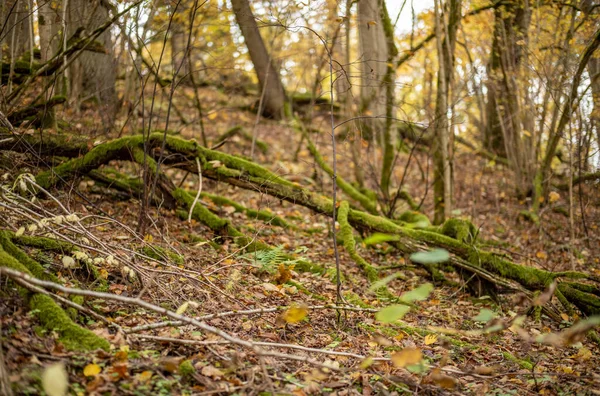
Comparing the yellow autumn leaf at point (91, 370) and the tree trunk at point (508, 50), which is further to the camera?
the tree trunk at point (508, 50)

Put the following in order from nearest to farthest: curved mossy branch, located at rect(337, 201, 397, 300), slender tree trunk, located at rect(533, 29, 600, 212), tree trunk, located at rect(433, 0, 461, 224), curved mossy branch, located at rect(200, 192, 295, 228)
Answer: curved mossy branch, located at rect(337, 201, 397, 300)
slender tree trunk, located at rect(533, 29, 600, 212)
curved mossy branch, located at rect(200, 192, 295, 228)
tree trunk, located at rect(433, 0, 461, 224)

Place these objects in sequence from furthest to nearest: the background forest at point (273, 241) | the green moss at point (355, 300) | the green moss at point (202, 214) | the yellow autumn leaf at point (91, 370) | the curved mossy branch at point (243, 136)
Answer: the curved mossy branch at point (243, 136) < the green moss at point (202, 214) < the green moss at point (355, 300) < the background forest at point (273, 241) < the yellow autumn leaf at point (91, 370)

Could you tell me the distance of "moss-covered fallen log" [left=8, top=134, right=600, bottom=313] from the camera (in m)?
5.28

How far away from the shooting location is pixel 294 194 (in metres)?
5.87

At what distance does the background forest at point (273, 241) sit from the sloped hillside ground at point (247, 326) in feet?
0.07

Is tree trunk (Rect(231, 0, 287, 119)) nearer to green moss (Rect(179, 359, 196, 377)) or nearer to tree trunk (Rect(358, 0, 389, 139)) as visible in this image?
tree trunk (Rect(358, 0, 389, 139))

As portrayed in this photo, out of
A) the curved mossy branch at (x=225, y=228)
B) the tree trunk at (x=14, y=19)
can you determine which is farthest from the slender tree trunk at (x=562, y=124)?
the tree trunk at (x=14, y=19)

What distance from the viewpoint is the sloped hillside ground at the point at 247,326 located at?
2646 mm

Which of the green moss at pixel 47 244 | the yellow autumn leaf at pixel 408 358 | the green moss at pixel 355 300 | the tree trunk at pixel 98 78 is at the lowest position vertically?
the green moss at pixel 355 300

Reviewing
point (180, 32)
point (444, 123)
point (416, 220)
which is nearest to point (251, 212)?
point (416, 220)

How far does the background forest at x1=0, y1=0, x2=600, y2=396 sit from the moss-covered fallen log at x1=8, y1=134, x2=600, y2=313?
0.09ft

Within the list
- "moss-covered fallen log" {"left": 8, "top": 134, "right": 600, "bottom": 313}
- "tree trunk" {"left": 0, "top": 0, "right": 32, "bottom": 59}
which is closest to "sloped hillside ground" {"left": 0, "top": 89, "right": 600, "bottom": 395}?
"moss-covered fallen log" {"left": 8, "top": 134, "right": 600, "bottom": 313}

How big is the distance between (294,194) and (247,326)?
2584 mm

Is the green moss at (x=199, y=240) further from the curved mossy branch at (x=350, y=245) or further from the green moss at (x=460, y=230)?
Result: the green moss at (x=460, y=230)
